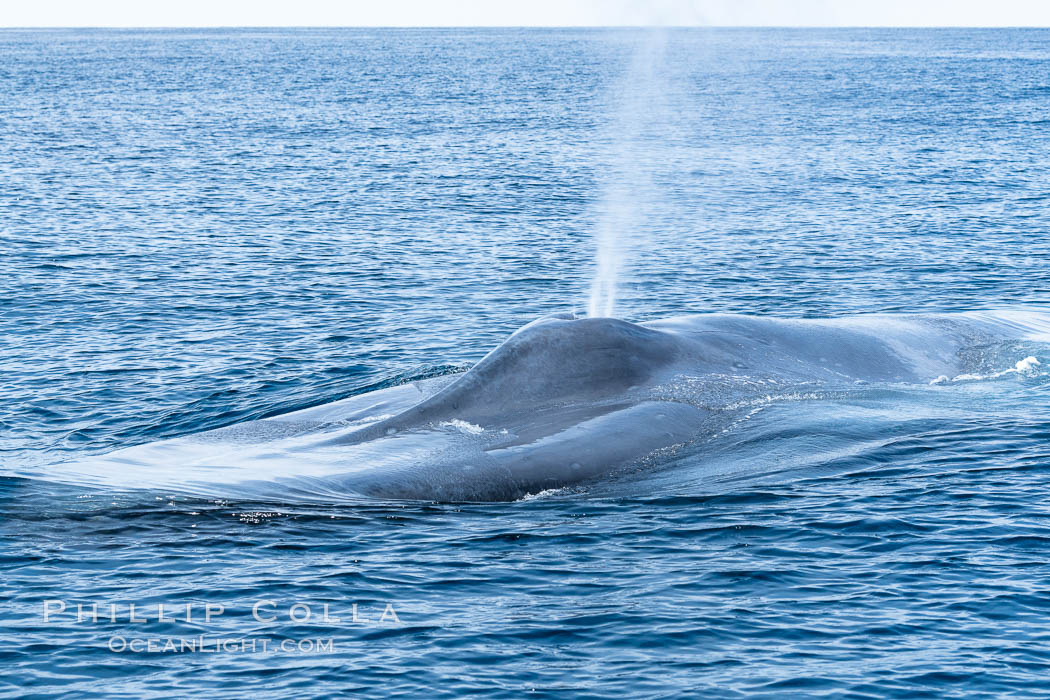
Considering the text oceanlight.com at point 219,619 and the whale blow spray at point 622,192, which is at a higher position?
the whale blow spray at point 622,192

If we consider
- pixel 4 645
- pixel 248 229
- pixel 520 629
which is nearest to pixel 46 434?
pixel 4 645

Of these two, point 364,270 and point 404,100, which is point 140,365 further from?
point 404,100

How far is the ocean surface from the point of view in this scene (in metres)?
15.0

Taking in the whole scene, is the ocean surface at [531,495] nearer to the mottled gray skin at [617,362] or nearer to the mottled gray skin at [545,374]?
the mottled gray skin at [617,362]

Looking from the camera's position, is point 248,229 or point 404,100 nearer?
point 248,229

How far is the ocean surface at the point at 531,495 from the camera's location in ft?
49.1

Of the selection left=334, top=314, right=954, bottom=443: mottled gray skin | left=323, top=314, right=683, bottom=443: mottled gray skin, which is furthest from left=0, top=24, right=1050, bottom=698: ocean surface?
left=323, top=314, right=683, bottom=443: mottled gray skin

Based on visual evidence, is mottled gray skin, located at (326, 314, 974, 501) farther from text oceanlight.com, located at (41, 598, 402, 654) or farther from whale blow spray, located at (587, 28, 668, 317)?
whale blow spray, located at (587, 28, 668, 317)

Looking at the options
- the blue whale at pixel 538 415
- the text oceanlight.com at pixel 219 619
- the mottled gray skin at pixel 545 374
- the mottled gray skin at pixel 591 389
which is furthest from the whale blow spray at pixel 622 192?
the text oceanlight.com at pixel 219 619

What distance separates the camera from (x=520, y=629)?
50.9 feet

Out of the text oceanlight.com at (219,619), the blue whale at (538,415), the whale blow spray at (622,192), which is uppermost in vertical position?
the whale blow spray at (622,192)

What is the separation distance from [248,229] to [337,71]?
119 m

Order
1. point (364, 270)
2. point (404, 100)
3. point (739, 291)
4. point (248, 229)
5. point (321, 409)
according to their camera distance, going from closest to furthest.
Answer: point (321, 409) → point (739, 291) → point (364, 270) → point (248, 229) → point (404, 100)

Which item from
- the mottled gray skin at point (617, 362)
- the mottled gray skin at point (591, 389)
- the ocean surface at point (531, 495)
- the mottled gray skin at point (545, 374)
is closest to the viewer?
the ocean surface at point (531, 495)
